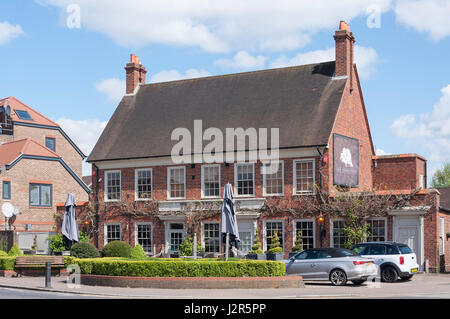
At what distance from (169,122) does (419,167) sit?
14.8m

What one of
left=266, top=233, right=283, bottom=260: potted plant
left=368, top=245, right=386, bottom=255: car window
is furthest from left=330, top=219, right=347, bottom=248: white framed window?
left=368, top=245, right=386, bottom=255: car window

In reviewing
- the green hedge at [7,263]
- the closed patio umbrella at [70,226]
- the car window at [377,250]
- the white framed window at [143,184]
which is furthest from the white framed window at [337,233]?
the green hedge at [7,263]

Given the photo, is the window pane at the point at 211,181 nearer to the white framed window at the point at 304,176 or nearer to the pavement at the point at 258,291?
the white framed window at the point at 304,176

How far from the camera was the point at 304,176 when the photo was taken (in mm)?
33406

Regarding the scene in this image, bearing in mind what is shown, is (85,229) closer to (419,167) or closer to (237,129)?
(237,129)

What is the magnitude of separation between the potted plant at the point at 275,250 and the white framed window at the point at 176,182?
644cm

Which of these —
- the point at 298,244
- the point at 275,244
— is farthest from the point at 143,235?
the point at 298,244

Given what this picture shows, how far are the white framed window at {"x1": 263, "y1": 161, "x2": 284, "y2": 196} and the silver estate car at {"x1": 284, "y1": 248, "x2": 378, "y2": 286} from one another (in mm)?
9535

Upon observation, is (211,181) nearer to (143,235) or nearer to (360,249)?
(143,235)

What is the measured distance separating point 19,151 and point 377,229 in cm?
2804

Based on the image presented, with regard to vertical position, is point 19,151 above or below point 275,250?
above

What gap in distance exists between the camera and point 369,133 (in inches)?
1519

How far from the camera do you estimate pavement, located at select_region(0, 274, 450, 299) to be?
64.1ft
